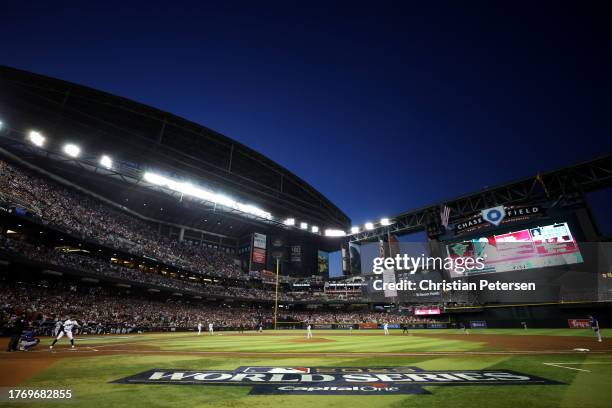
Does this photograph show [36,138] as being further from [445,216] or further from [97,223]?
[445,216]

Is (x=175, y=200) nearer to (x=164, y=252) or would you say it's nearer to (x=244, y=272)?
(x=164, y=252)

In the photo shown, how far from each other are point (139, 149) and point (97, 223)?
38.6 ft

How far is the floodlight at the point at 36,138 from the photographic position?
3434cm

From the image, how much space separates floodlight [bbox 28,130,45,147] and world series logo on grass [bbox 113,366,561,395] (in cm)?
4056

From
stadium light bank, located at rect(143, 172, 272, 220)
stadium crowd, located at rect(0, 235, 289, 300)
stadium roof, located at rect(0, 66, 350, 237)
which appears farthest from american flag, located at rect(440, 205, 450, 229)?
stadium crowd, located at rect(0, 235, 289, 300)

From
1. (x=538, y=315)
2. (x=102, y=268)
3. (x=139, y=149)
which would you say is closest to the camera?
(x=538, y=315)

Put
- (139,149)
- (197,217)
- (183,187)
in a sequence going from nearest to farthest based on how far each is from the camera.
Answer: (139,149), (183,187), (197,217)

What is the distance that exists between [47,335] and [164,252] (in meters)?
24.5

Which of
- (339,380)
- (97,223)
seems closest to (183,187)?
(97,223)

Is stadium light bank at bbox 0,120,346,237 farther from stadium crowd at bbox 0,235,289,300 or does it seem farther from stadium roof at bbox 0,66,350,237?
stadium crowd at bbox 0,235,289,300

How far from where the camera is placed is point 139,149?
1687 inches

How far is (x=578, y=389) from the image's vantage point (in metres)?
5.30

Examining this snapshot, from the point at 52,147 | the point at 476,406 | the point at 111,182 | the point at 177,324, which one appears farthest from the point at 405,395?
the point at 111,182

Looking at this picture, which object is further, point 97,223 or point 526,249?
point 97,223
